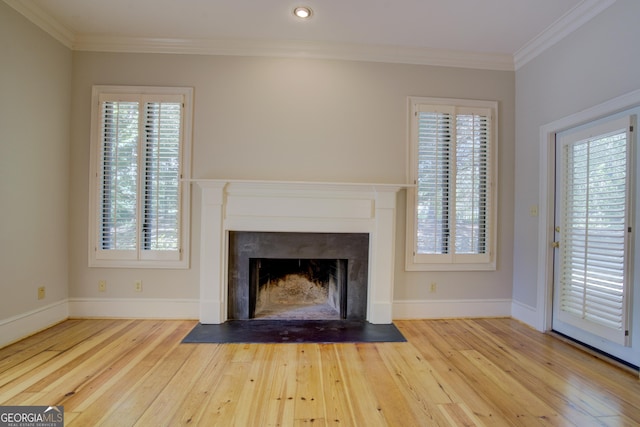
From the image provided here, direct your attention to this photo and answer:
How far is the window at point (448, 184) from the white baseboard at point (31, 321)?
11.6ft

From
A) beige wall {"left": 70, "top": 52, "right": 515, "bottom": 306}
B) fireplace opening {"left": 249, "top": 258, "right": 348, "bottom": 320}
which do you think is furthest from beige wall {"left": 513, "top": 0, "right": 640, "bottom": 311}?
fireplace opening {"left": 249, "top": 258, "right": 348, "bottom": 320}

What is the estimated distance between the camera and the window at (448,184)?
2.88 meters

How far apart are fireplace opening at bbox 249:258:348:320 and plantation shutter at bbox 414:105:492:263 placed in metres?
0.96

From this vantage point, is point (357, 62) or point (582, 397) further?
point (357, 62)

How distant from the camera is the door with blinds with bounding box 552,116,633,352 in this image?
6.64 ft

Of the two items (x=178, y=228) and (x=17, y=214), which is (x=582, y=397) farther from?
(x=17, y=214)

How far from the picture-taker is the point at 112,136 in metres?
2.74

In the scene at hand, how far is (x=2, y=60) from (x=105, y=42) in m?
0.85

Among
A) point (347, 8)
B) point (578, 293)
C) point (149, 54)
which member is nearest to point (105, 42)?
point (149, 54)

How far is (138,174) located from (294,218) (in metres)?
1.63

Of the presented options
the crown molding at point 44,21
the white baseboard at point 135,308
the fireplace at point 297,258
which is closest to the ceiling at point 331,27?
the crown molding at point 44,21

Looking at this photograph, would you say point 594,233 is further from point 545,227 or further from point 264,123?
point 264,123

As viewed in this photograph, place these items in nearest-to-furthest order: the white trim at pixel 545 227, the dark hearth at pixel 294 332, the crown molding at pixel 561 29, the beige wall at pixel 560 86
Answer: the beige wall at pixel 560 86
the crown molding at pixel 561 29
the dark hearth at pixel 294 332
the white trim at pixel 545 227

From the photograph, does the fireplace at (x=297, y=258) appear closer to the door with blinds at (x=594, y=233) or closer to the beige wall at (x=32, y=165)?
the beige wall at (x=32, y=165)
